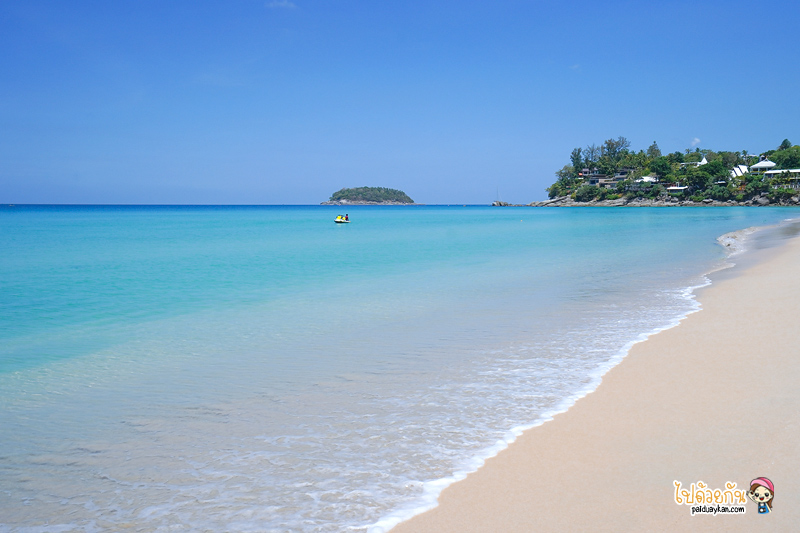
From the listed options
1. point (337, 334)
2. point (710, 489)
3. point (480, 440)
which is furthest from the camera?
point (337, 334)

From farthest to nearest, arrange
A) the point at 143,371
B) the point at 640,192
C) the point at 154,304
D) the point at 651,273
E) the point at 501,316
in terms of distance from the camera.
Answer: the point at 640,192, the point at 651,273, the point at 154,304, the point at 501,316, the point at 143,371

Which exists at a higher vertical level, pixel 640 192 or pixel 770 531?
pixel 640 192

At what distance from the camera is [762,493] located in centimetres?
325

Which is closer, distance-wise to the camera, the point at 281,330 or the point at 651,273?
the point at 281,330

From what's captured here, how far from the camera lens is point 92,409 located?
5285 millimetres

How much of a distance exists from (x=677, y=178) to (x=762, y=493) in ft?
477

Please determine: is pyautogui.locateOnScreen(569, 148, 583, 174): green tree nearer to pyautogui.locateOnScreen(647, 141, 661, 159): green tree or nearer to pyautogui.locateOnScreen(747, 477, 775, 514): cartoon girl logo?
pyautogui.locateOnScreen(647, 141, 661, 159): green tree

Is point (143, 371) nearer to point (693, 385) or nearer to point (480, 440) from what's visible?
point (480, 440)

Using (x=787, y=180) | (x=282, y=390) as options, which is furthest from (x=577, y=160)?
(x=282, y=390)

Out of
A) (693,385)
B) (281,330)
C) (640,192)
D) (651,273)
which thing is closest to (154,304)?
(281,330)

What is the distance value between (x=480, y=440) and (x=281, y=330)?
5.33 meters

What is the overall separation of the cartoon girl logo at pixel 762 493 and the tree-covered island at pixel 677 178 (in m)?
122

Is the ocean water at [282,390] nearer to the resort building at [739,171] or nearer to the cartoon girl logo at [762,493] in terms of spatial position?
the cartoon girl logo at [762,493]

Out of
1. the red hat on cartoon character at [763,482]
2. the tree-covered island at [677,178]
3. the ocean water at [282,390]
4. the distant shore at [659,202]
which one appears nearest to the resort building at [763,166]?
the tree-covered island at [677,178]
